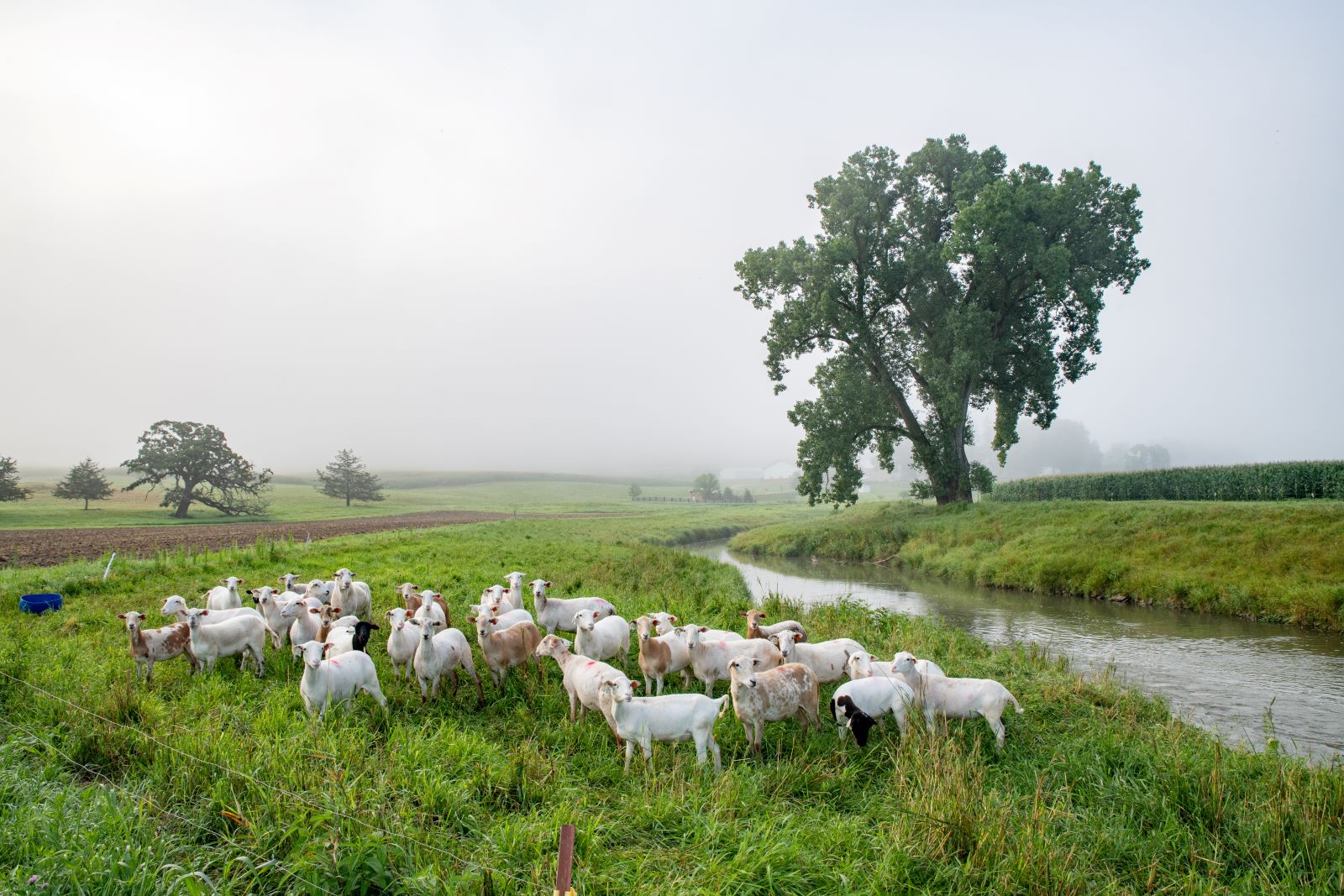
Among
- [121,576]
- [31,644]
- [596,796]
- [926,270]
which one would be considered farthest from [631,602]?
[926,270]

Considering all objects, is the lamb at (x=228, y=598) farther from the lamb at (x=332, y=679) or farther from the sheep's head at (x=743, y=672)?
the sheep's head at (x=743, y=672)

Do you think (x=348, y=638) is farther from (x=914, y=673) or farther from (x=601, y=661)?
(x=914, y=673)

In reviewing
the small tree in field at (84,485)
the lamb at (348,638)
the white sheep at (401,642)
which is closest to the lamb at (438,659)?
the white sheep at (401,642)

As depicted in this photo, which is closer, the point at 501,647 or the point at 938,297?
the point at 501,647

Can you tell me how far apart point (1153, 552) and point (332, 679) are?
960 inches

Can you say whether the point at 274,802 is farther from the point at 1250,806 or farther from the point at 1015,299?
the point at 1015,299

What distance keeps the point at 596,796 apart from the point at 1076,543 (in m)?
24.4

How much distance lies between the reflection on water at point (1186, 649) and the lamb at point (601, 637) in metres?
8.26

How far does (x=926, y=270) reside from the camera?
105 ft

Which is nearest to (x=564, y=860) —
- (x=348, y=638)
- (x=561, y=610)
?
(x=348, y=638)

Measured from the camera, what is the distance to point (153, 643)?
30.0 feet

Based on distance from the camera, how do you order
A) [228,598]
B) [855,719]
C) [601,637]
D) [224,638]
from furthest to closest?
[228,598] < [601,637] < [224,638] < [855,719]

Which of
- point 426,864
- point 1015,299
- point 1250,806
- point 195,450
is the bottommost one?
point 1250,806

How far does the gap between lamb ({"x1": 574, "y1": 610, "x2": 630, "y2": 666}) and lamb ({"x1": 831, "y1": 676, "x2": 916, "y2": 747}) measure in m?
3.67
